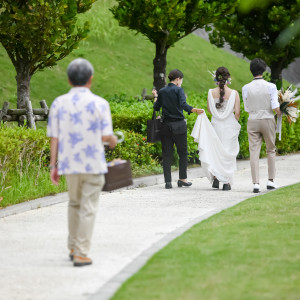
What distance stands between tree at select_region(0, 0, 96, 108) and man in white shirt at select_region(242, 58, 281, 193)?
5.30 meters

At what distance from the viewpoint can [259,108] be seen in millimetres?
11945

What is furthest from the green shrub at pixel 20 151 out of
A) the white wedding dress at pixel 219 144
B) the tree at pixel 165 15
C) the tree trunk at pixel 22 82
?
the tree at pixel 165 15

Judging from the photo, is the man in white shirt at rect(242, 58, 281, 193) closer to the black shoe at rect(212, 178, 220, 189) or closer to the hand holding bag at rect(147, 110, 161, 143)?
the black shoe at rect(212, 178, 220, 189)

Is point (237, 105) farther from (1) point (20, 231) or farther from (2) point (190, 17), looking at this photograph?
(2) point (190, 17)

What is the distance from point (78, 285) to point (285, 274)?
1.59 m

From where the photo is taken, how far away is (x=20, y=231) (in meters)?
8.66

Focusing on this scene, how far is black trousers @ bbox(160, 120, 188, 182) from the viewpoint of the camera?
12.7 meters

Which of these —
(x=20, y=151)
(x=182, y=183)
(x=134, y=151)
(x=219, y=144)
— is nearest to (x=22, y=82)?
(x=134, y=151)

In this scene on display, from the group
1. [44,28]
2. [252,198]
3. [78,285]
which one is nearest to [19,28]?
[44,28]

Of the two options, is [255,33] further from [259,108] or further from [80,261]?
[80,261]

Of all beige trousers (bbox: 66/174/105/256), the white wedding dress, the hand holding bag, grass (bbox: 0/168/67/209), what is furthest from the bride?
beige trousers (bbox: 66/174/105/256)

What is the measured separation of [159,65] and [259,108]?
11.1m

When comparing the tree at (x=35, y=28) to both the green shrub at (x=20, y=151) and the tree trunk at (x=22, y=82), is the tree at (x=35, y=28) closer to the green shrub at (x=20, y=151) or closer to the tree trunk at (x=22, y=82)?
the tree trunk at (x=22, y=82)

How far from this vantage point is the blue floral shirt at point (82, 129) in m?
6.57
